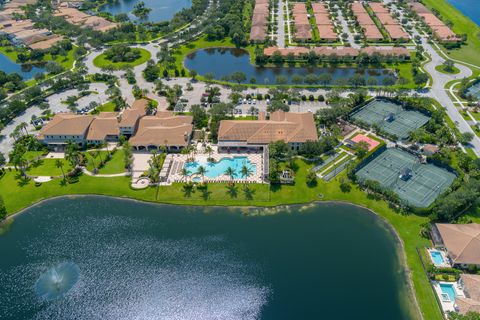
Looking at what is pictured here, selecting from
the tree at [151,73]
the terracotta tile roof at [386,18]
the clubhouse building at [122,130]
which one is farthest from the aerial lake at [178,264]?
the terracotta tile roof at [386,18]

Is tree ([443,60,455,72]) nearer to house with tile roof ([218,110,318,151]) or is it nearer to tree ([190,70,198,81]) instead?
house with tile roof ([218,110,318,151])

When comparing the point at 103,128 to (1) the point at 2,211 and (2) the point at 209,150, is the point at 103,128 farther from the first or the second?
(1) the point at 2,211

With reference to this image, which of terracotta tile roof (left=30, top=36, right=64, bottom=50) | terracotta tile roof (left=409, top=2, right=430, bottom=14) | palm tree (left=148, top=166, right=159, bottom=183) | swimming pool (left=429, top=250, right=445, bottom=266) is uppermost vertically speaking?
terracotta tile roof (left=409, top=2, right=430, bottom=14)

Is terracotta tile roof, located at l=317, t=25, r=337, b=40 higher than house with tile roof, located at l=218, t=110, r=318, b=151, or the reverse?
terracotta tile roof, located at l=317, t=25, r=337, b=40

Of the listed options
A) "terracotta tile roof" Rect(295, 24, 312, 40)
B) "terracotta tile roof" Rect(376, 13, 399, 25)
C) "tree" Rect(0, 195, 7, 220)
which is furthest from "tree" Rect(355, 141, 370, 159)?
"terracotta tile roof" Rect(376, 13, 399, 25)

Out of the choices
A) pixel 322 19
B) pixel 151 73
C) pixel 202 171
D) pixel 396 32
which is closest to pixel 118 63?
pixel 151 73

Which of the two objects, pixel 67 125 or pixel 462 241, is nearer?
pixel 462 241

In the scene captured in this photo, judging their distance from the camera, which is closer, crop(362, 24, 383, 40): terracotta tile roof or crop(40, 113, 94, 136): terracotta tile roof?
crop(40, 113, 94, 136): terracotta tile roof
